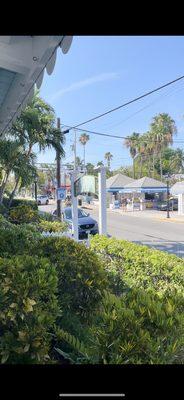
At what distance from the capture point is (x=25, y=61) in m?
3.48

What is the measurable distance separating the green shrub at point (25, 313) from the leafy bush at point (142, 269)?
69.8 inches

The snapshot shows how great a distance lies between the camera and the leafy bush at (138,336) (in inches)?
79.0

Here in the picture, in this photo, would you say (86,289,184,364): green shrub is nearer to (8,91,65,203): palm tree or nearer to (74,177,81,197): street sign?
(74,177,81,197): street sign

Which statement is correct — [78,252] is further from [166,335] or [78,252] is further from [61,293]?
[166,335]

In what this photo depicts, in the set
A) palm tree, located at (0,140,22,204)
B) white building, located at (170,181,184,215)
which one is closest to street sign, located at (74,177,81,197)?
palm tree, located at (0,140,22,204)

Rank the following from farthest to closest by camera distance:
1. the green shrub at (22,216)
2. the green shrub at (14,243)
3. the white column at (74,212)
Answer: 1. the green shrub at (22,216)
2. the white column at (74,212)
3. the green shrub at (14,243)

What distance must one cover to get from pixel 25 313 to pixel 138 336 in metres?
0.76

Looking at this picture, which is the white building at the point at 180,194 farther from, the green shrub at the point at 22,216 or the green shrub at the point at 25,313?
the green shrub at the point at 25,313

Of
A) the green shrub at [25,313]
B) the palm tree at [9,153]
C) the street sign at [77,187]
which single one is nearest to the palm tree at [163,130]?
the palm tree at [9,153]

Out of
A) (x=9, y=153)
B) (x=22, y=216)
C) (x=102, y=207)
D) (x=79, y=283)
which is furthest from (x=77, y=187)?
(x=79, y=283)

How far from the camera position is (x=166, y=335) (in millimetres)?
2111

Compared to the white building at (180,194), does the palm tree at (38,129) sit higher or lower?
higher
